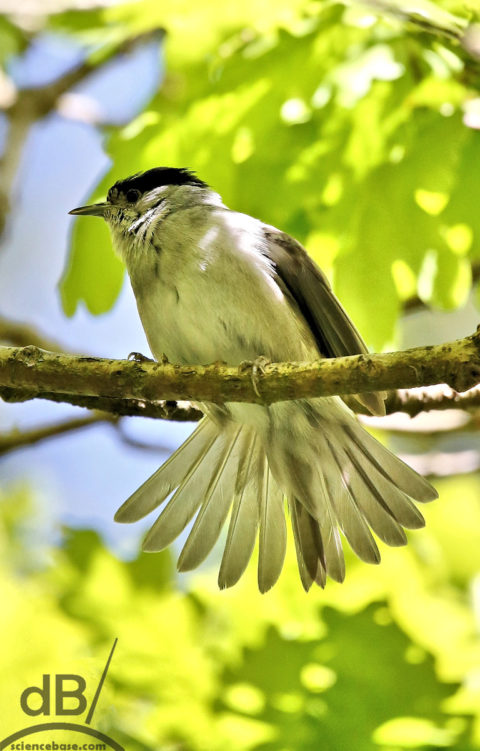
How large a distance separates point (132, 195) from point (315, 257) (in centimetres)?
122

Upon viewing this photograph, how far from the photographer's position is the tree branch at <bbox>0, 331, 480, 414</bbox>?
2.63 m

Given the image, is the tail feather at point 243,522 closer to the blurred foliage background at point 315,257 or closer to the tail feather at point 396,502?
the blurred foliage background at point 315,257

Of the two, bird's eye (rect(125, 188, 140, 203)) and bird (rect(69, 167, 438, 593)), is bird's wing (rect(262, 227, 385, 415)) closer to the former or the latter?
bird (rect(69, 167, 438, 593))

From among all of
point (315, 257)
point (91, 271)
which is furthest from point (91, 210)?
point (315, 257)

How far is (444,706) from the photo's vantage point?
3211mm

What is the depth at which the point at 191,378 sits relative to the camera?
115 inches

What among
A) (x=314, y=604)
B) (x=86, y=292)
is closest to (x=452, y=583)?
(x=314, y=604)

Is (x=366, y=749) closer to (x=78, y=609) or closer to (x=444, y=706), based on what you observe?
(x=444, y=706)

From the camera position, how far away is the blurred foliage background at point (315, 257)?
3049mm

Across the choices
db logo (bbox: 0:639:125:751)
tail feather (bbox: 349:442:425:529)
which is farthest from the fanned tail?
db logo (bbox: 0:639:125:751)

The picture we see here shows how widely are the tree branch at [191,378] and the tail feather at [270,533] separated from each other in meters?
0.94

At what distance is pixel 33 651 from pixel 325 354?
5.85 ft

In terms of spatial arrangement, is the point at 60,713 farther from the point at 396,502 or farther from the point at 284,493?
the point at 396,502

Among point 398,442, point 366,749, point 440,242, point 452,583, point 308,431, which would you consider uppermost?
point 398,442
